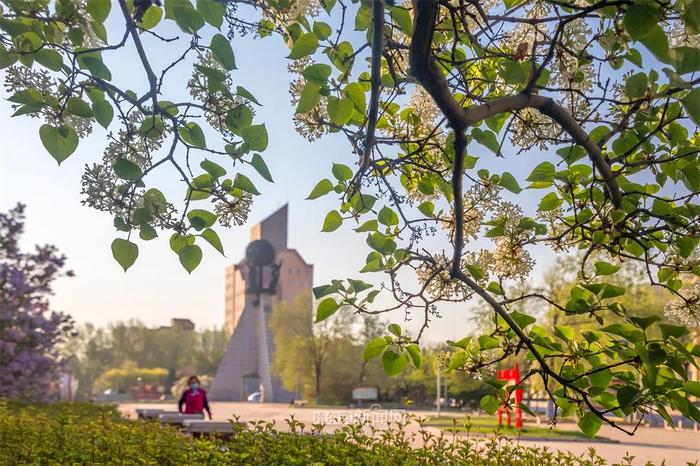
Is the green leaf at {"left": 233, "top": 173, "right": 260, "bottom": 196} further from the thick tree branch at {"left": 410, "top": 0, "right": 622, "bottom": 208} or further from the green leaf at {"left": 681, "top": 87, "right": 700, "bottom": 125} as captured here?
the green leaf at {"left": 681, "top": 87, "right": 700, "bottom": 125}

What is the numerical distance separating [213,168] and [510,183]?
1.31 metres

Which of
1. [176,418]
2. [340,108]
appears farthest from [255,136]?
[176,418]

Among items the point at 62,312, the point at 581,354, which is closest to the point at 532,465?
the point at 581,354

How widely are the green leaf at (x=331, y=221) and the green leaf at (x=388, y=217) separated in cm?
33

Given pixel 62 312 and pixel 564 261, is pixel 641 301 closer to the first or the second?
pixel 564 261

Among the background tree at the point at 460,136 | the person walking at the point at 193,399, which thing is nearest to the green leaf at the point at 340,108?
the background tree at the point at 460,136

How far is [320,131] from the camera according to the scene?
2727 millimetres

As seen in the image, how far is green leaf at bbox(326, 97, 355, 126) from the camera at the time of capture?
225 centimetres

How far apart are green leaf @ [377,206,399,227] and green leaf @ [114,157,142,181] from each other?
1128mm

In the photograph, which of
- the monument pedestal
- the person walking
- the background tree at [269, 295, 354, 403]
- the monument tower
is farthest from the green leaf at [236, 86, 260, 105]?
the monument pedestal

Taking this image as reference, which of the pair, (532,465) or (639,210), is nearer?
(639,210)

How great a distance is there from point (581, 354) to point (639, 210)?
64cm

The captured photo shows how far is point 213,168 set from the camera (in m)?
2.58

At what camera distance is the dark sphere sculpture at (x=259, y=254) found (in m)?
54.8
